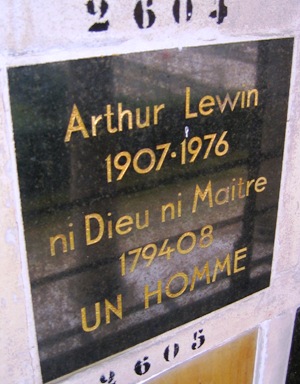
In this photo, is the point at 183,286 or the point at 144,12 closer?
the point at 144,12

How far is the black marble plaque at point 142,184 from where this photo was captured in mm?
1013

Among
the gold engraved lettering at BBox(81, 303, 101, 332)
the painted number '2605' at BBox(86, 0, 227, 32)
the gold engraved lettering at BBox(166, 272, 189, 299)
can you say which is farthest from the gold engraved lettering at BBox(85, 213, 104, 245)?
the painted number '2605' at BBox(86, 0, 227, 32)

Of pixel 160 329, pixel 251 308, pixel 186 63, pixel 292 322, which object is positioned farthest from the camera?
pixel 292 322

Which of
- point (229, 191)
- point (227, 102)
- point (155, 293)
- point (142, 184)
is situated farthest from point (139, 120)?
point (155, 293)

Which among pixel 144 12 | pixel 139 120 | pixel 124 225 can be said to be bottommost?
pixel 124 225

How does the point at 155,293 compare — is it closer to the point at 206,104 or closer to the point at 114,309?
the point at 114,309

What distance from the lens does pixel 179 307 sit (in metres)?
1.39

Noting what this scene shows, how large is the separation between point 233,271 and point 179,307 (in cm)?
20

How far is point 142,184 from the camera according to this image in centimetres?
117

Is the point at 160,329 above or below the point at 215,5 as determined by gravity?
below

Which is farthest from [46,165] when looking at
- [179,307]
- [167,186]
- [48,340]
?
[179,307]

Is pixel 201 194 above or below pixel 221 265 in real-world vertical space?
above

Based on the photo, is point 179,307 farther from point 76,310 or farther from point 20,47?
point 20,47

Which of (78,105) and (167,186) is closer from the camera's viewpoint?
(78,105)
